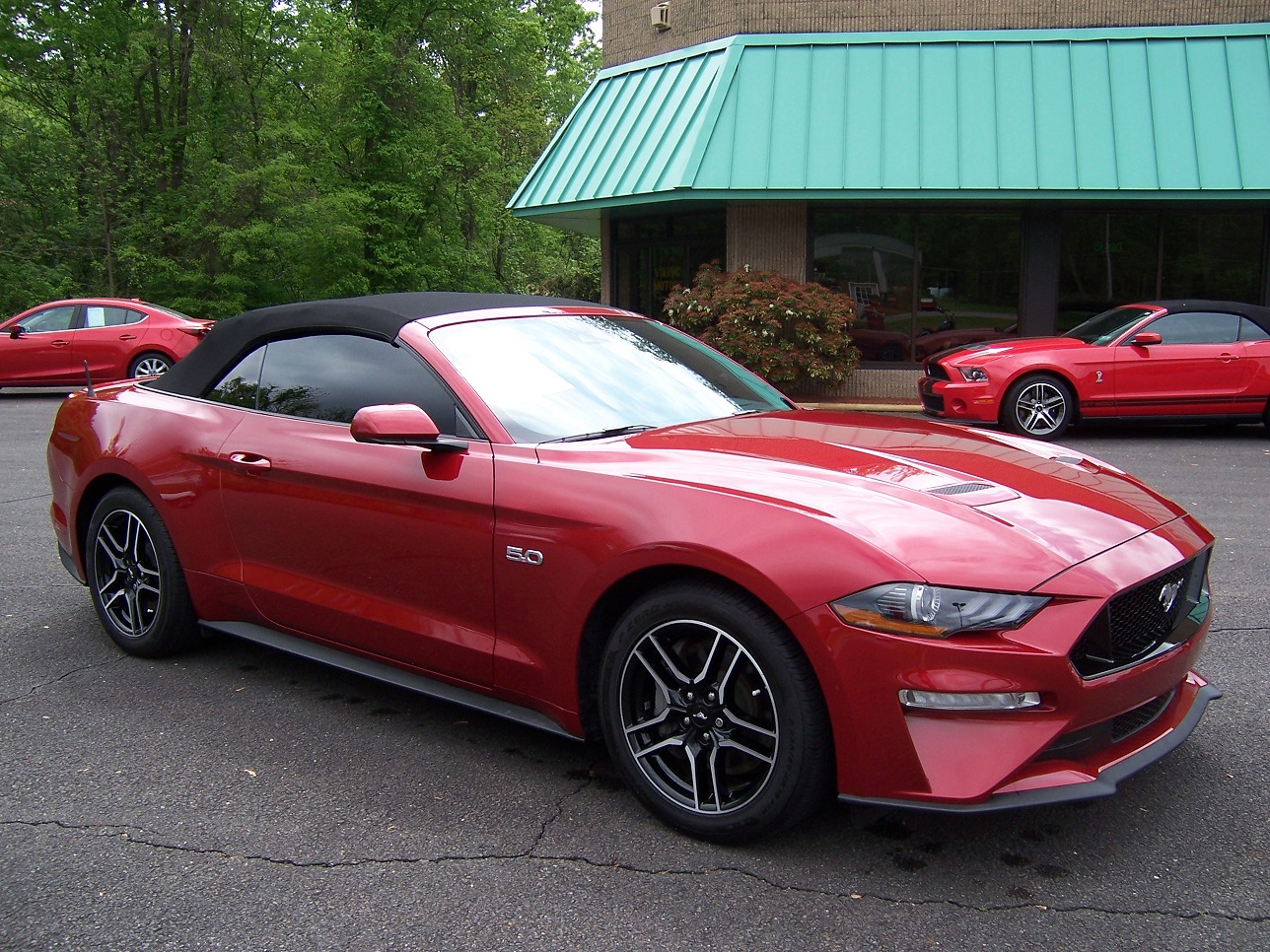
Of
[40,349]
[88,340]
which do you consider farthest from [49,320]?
[88,340]

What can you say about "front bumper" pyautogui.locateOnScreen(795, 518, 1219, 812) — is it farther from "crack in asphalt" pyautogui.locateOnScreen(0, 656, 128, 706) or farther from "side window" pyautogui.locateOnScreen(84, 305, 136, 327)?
"side window" pyautogui.locateOnScreen(84, 305, 136, 327)

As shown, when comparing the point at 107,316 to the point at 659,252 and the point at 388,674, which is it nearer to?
the point at 659,252

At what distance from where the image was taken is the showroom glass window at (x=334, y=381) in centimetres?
377

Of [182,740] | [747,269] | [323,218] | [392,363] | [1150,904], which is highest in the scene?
[323,218]

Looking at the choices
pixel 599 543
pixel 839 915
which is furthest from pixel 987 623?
pixel 599 543

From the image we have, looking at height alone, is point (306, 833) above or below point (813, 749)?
below

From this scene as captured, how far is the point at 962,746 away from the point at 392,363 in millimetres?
2339

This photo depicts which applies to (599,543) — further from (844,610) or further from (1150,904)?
(1150,904)

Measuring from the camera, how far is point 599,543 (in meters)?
3.17

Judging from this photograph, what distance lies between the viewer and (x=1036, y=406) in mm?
12148

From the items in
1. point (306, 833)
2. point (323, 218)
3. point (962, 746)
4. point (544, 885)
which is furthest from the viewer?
point (323, 218)

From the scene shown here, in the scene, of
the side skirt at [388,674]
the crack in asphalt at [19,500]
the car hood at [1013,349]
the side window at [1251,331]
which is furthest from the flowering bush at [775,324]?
the side skirt at [388,674]

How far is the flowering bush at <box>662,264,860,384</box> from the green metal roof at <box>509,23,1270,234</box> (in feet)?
4.24

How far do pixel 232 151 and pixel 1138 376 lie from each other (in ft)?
66.9
